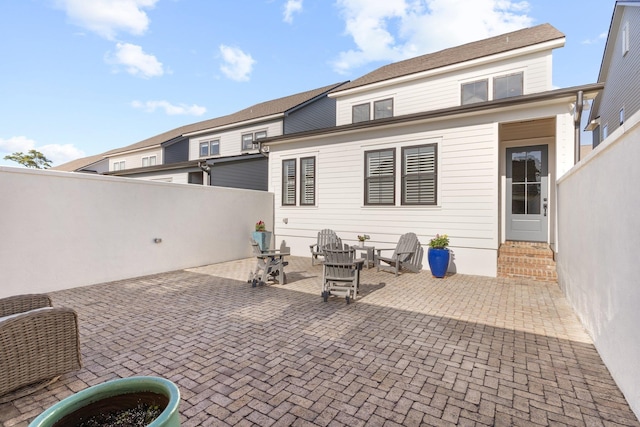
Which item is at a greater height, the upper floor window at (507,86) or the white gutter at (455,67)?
the white gutter at (455,67)

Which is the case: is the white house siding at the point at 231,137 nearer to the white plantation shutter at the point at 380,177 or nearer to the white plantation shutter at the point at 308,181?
the white plantation shutter at the point at 308,181

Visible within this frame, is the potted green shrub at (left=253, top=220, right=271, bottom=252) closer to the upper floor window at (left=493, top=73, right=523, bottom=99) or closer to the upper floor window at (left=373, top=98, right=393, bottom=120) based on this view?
the upper floor window at (left=373, top=98, right=393, bottom=120)

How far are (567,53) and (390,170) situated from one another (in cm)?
657

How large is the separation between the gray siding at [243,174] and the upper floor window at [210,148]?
4.92m

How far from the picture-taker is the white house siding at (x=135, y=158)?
20406 millimetres

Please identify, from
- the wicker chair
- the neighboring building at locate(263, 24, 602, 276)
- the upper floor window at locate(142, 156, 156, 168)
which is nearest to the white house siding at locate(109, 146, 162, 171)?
the upper floor window at locate(142, 156, 156, 168)

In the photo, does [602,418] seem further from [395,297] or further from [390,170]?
[390,170]

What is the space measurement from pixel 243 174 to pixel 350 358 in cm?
1068

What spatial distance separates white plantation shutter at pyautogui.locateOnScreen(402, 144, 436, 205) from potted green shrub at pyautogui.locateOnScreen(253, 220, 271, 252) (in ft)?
15.3

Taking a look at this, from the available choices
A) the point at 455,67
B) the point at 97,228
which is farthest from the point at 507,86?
the point at 97,228

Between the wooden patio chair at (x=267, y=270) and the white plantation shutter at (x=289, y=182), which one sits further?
the white plantation shutter at (x=289, y=182)

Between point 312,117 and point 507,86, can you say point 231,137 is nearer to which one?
point 312,117

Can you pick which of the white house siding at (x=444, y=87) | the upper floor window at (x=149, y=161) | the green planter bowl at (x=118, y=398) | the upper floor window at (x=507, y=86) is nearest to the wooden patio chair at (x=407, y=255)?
the white house siding at (x=444, y=87)

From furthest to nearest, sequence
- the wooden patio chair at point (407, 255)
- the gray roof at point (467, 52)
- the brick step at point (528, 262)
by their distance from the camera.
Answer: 1. the gray roof at point (467, 52)
2. the wooden patio chair at point (407, 255)
3. the brick step at point (528, 262)
